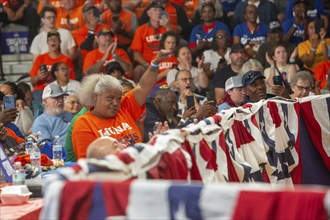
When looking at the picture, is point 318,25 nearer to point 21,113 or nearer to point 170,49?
point 170,49

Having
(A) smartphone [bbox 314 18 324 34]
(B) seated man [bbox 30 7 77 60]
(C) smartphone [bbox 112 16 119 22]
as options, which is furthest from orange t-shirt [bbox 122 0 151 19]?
(A) smartphone [bbox 314 18 324 34]

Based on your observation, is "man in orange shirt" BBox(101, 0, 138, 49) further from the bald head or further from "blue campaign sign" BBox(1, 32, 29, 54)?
the bald head

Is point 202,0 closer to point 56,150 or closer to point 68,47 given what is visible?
point 68,47

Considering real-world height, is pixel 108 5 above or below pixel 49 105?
above

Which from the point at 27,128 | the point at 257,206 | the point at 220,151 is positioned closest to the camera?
the point at 257,206

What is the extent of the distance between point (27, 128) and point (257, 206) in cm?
772

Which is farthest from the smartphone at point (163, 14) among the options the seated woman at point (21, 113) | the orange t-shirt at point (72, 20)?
the seated woman at point (21, 113)

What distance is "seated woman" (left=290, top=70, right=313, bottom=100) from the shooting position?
1054cm

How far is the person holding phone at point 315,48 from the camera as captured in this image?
1229 centimetres

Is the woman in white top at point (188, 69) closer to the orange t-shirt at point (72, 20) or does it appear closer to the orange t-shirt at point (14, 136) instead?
the orange t-shirt at point (72, 20)

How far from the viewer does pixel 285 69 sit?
11883mm

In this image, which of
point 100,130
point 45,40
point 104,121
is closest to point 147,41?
point 45,40

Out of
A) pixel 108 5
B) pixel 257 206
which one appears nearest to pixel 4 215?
pixel 257 206

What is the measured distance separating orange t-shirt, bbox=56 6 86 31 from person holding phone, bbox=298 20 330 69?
10.9 ft
